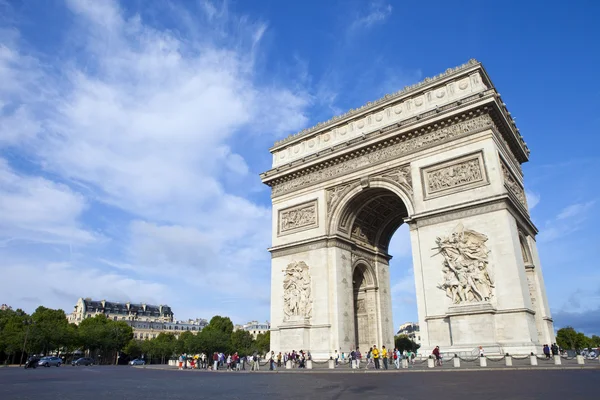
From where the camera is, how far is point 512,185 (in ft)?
73.5

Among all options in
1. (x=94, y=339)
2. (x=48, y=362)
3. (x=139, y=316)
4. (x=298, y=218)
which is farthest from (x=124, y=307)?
(x=298, y=218)

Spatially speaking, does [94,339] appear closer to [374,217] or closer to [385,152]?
[374,217]

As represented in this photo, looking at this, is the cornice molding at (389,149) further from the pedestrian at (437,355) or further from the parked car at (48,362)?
the parked car at (48,362)

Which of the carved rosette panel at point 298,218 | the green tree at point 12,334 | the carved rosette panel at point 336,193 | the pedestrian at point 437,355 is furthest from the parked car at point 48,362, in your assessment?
the pedestrian at point 437,355

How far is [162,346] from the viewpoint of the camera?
71.0 m

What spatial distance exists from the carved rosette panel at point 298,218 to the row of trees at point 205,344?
39.4 metres

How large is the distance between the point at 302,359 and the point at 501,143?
14.6 metres

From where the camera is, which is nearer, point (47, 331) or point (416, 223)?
point (416, 223)

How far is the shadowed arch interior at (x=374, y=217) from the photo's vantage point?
25.0 m

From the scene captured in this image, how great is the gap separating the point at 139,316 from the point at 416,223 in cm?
9955

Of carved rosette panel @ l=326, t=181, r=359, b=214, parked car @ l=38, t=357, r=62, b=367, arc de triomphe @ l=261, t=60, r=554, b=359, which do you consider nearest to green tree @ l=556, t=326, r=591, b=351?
arc de triomphe @ l=261, t=60, r=554, b=359

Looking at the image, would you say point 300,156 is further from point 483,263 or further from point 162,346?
point 162,346

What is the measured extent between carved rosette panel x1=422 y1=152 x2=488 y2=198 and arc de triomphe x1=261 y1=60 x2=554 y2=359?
0.17 ft

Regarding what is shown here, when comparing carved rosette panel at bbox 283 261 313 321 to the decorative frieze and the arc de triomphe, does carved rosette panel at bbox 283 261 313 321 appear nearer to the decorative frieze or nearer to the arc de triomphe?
the arc de triomphe
